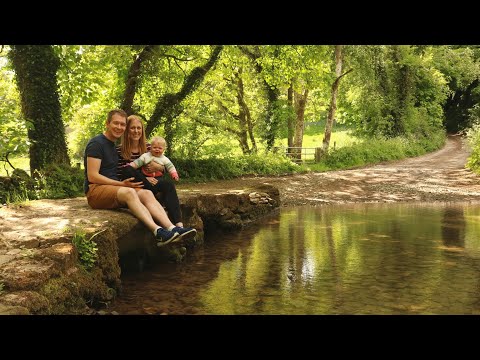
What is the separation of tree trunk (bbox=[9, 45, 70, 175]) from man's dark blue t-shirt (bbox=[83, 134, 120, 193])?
608cm

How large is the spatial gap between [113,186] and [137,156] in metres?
0.82

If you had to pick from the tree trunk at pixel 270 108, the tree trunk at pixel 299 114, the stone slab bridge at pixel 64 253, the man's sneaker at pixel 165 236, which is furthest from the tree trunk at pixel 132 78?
the tree trunk at pixel 299 114

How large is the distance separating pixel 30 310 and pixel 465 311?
445 centimetres

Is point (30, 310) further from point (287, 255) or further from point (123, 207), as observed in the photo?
point (287, 255)

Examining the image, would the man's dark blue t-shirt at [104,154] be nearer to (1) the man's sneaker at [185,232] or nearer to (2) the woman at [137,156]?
(2) the woman at [137,156]

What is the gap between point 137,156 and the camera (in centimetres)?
801

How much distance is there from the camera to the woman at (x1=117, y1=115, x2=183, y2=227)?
305 inches

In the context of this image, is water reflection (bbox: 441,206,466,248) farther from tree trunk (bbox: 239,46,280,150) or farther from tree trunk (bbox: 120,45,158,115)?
tree trunk (bbox: 239,46,280,150)

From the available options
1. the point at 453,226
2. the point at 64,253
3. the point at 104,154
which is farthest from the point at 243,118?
the point at 64,253

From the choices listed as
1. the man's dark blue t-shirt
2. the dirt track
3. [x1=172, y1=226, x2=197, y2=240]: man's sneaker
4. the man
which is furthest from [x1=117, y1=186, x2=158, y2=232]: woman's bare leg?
the dirt track

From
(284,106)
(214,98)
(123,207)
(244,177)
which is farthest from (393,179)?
(123,207)

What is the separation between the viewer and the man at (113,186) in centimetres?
711

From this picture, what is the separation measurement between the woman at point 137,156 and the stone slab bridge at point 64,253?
0.59 m

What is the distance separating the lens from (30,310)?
4.48 meters
